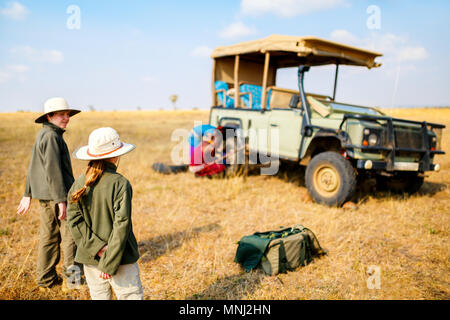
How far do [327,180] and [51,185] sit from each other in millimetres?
4165

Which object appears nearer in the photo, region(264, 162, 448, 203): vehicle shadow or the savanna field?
the savanna field

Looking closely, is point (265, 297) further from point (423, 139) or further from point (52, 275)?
point (423, 139)

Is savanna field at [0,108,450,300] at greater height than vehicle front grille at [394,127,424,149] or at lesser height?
lesser

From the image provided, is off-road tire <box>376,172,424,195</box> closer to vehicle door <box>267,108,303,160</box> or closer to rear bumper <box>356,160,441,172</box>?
rear bumper <box>356,160,441,172</box>

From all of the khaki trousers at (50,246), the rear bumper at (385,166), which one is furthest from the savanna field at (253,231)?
the rear bumper at (385,166)

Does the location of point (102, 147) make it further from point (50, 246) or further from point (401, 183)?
point (401, 183)

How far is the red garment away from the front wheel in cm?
233

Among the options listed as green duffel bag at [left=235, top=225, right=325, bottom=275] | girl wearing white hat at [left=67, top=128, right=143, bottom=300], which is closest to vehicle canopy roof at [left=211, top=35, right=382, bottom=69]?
green duffel bag at [left=235, top=225, right=325, bottom=275]

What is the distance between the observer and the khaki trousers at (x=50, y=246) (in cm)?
292

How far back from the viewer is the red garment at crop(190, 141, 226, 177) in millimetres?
6980

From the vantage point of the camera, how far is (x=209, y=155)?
275 inches

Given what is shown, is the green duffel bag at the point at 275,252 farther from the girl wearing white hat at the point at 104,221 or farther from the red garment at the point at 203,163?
the red garment at the point at 203,163

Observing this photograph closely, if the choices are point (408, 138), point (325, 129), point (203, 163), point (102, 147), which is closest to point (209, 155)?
point (203, 163)
